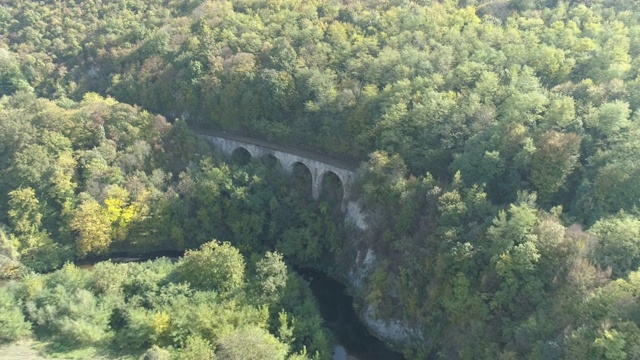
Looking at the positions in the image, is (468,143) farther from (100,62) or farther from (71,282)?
(100,62)

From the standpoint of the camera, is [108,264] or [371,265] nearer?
[108,264]

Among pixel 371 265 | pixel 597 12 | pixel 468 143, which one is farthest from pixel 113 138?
pixel 597 12

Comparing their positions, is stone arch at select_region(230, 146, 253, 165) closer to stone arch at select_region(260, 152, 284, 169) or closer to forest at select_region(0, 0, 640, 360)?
stone arch at select_region(260, 152, 284, 169)

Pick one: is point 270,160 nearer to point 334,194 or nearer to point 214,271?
point 334,194

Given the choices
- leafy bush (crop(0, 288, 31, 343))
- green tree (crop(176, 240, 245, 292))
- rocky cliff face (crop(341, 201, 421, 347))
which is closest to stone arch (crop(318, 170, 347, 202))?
rocky cliff face (crop(341, 201, 421, 347))

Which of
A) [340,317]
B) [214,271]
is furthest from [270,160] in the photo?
[340,317]

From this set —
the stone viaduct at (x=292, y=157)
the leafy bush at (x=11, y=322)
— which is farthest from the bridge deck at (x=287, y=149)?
the leafy bush at (x=11, y=322)
